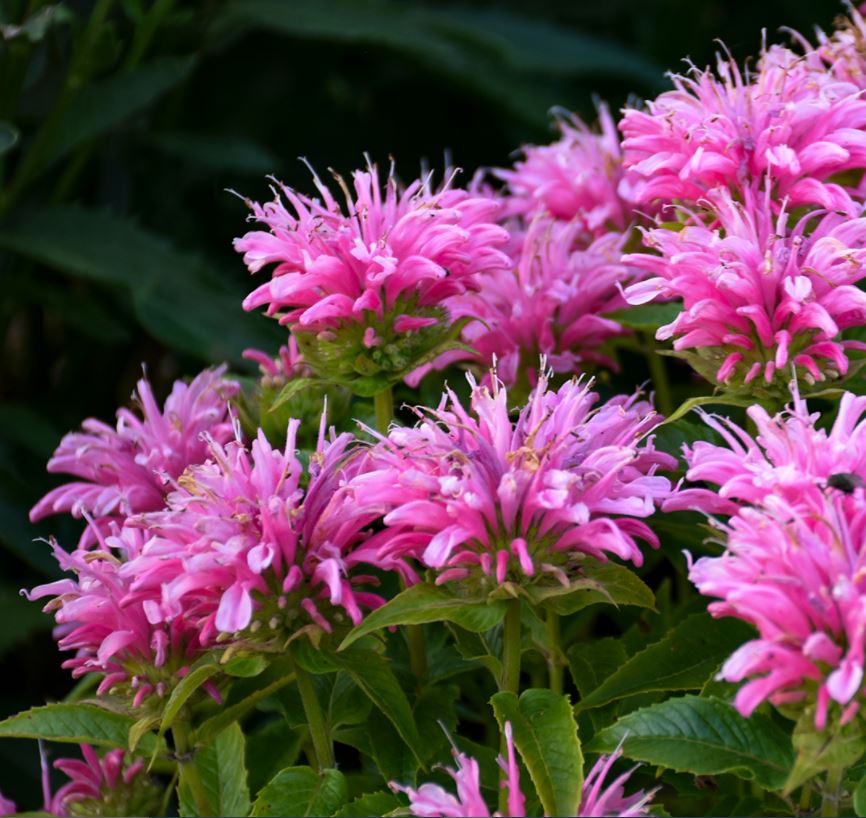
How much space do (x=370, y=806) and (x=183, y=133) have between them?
3.62ft

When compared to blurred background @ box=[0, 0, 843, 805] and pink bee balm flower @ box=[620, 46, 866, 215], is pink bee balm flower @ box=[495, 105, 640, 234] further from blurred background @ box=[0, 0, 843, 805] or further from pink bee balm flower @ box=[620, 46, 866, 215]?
blurred background @ box=[0, 0, 843, 805]

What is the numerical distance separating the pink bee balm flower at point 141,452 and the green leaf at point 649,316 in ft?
0.91

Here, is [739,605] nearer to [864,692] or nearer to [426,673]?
[864,692]

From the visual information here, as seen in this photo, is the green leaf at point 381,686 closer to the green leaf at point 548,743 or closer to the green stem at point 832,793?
the green leaf at point 548,743

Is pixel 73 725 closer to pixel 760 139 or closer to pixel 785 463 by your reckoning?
pixel 785 463

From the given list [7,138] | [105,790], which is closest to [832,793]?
[105,790]

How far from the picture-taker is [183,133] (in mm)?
1597

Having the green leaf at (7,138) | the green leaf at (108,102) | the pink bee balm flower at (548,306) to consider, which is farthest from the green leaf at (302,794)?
the green leaf at (108,102)

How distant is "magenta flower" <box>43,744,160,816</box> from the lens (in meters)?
0.82

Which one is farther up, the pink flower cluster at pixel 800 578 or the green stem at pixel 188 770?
the pink flower cluster at pixel 800 578

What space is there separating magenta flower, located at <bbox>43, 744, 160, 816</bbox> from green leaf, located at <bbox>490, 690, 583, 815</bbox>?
29cm

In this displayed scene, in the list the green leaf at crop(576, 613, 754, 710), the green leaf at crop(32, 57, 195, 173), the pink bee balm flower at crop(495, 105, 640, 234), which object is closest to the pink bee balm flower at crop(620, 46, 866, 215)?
the pink bee balm flower at crop(495, 105, 640, 234)

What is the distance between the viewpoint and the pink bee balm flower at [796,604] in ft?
1.84

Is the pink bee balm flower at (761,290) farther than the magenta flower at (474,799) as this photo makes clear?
Yes
